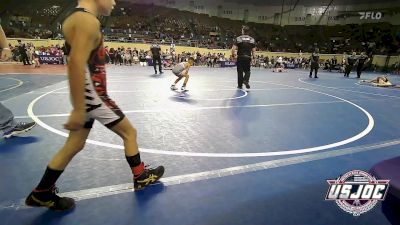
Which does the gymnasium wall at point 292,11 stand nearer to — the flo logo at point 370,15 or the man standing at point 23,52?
the flo logo at point 370,15

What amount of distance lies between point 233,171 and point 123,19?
38.4 meters

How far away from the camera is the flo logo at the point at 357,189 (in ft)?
6.44

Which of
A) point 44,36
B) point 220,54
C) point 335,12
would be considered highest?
point 335,12

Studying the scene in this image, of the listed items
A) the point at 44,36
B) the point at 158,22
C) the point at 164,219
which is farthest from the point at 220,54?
the point at 164,219

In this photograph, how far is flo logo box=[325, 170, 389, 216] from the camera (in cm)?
196

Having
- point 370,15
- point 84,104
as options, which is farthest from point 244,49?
point 370,15

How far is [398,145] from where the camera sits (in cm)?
454

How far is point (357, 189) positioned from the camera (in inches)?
81.7

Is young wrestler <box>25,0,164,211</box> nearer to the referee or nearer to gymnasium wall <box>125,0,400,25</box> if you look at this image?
the referee

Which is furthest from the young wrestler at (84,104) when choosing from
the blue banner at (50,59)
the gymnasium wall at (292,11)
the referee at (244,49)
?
the gymnasium wall at (292,11)

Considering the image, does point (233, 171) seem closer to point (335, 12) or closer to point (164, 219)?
point (164, 219)

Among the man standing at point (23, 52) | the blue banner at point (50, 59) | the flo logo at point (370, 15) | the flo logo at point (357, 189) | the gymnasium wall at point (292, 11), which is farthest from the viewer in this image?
the gymnasium wall at point (292, 11)

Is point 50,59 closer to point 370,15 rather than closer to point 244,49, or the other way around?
point 244,49

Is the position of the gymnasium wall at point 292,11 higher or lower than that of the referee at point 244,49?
higher
